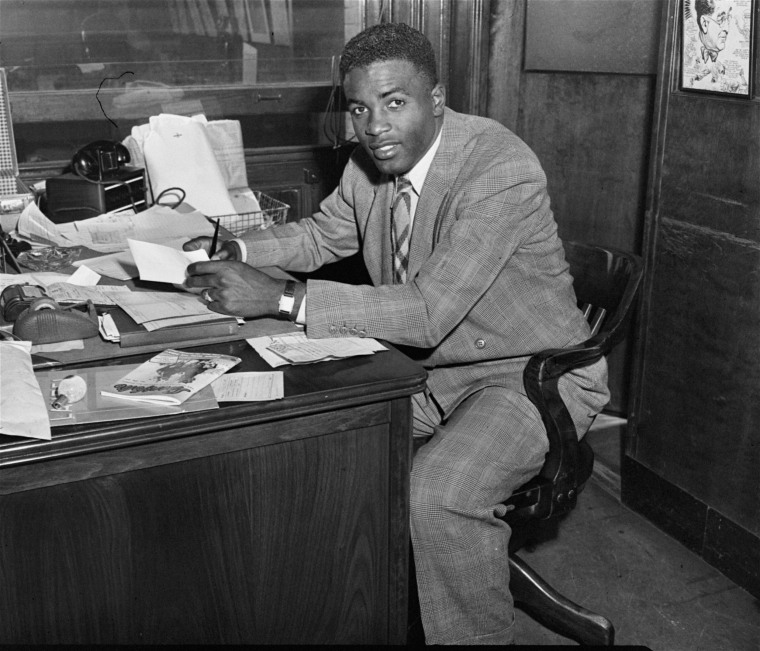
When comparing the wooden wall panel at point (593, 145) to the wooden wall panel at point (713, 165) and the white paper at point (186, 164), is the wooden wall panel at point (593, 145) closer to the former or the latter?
the wooden wall panel at point (713, 165)

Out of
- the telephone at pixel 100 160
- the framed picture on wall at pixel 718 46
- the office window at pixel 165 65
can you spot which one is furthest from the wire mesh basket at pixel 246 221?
the framed picture on wall at pixel 718 46

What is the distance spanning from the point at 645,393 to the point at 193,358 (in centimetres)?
157

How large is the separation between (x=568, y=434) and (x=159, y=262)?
3.23ft

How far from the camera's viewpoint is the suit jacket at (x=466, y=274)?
1.85m

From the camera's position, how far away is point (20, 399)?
145cm

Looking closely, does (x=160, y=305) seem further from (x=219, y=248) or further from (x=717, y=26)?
(x=717, y=26)

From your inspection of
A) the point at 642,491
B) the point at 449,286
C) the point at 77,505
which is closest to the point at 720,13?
the point at 449,286

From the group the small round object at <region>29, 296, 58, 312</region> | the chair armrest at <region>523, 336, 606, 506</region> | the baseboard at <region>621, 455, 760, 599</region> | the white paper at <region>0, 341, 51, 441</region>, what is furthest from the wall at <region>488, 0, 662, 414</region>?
the white paper at <region>0, 341, 51, 441</region>

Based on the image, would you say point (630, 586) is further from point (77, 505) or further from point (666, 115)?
point (77, 505)

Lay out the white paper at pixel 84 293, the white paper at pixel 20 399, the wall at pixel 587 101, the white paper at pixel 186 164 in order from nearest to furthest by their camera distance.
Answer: the white paper at pixel 20 399 < the white paper at pixel 84 293 < the white paper at pixel 186 164 < the wall at pixel 587 101

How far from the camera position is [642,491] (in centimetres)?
281

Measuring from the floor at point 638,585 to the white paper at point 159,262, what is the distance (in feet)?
4.09

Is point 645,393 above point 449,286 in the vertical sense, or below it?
below

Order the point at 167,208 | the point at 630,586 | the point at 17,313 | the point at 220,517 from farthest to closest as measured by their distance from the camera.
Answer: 1. the point at 167,208
2. the point at 630,586
3. the point at 17,313
4. the point at 220,517
